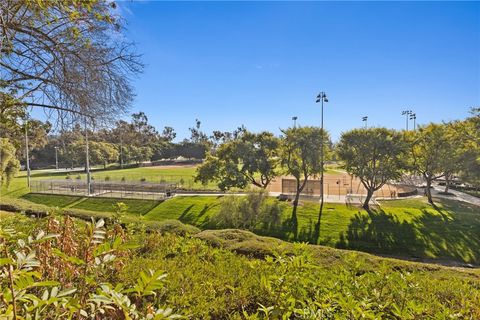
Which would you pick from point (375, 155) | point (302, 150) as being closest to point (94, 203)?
point (302, 150)

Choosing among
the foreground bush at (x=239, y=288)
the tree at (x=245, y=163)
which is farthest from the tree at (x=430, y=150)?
the foreground bush at (x=239, y=288)

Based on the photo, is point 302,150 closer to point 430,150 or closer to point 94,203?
point 430,150

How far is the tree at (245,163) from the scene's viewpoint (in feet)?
85.9

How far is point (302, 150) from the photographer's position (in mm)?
24781

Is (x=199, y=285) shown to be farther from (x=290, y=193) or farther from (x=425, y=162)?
(x=425, y=162)

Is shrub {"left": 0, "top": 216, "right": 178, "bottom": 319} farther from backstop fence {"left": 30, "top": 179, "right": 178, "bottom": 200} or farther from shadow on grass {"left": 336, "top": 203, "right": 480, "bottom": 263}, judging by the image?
backstop fence {"left": 30, "top": 179, "right": 178, "bottom": 200}

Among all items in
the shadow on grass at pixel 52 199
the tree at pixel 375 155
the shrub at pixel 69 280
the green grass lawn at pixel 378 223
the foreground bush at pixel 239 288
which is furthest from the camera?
the shadow on grass at pixel 52 199

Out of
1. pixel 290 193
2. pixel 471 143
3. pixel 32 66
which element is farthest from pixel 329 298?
pixel 471 143

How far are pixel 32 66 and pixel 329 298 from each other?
5.26m

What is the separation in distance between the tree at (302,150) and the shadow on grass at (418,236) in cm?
581

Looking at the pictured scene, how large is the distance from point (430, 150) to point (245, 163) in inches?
685

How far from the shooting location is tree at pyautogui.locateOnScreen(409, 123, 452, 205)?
25.6 m

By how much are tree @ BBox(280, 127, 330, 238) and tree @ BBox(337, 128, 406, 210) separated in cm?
267

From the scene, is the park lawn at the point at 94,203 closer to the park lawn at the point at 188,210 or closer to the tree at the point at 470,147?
the park lawn at the point at 188,210
